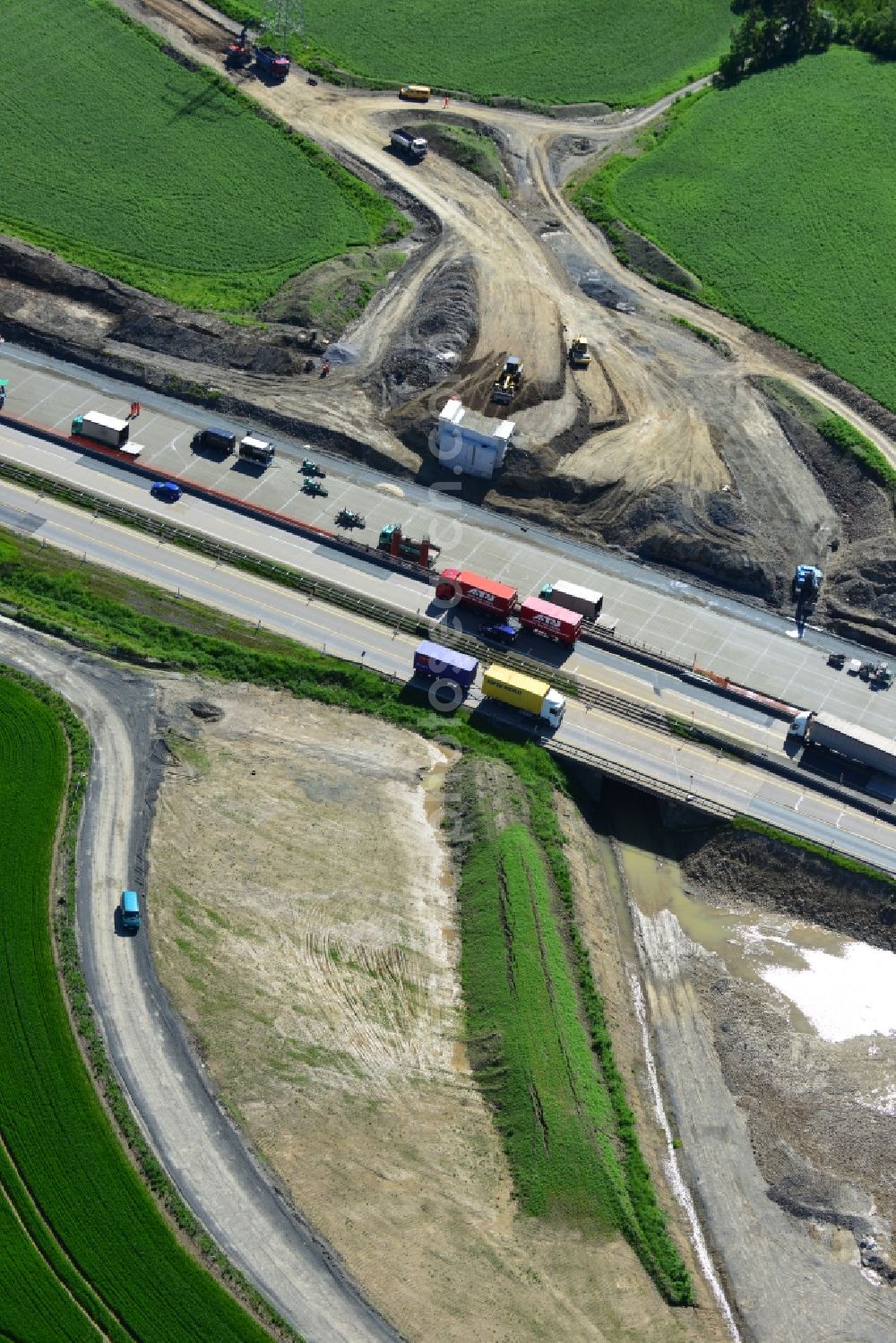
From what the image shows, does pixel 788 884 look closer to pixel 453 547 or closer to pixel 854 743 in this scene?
pixel 854 743

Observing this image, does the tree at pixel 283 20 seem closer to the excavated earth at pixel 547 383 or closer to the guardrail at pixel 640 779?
the excavated earth at pixel 547 383

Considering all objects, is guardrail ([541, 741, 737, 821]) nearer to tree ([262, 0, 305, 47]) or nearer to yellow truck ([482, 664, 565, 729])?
yellow truck ([482, 664, 565, 729])

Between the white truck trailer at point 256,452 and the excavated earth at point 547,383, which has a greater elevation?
the excavated earth at point 547,383

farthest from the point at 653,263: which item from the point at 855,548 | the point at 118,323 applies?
the point at 118,323

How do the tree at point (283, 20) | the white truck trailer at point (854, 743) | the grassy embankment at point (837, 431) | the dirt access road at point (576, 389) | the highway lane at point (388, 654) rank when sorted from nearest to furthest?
the highway lane at point (388, 654) < the white truck trailer at point (854, 743) < the dirt access road at point (576, 389) < the grassy embankment at point (837, 431) < the tree at point (283, 20)

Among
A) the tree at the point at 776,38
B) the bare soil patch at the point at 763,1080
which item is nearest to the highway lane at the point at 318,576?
the bare soil patch at the point at 763,1080

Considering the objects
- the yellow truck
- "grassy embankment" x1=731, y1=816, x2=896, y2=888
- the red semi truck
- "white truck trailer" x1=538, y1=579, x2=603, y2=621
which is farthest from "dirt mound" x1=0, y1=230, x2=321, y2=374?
"grassy embankment" x1=731, y1=816, x2=896, y2=888
